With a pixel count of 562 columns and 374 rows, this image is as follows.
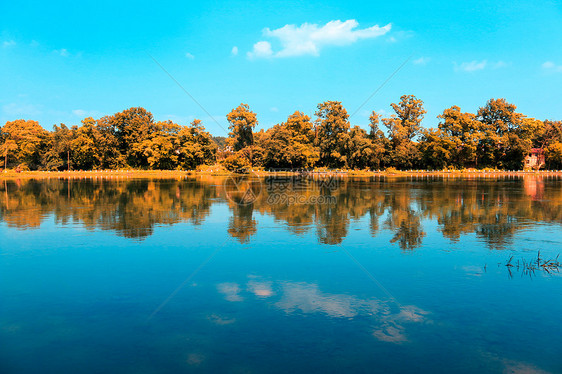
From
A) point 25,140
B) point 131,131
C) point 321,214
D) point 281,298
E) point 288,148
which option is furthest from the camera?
point 131,131

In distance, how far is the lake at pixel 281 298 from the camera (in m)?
7.55

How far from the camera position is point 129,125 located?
4272 inches

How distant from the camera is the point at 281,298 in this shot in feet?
34.1

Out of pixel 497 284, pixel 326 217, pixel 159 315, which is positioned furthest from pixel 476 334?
pixel 326 217

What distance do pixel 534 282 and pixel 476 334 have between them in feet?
15.4

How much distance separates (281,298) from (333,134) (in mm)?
97973

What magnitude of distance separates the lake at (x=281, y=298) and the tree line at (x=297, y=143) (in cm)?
8094

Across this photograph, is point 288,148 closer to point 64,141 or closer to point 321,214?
point 64,141

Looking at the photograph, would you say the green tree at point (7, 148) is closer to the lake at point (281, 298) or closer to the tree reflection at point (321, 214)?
the tree reflection at point (321, 214)

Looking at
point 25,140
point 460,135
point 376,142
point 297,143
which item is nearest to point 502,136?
point 460,135

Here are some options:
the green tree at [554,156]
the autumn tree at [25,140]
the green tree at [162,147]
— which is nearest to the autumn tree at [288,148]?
the green tree at [162,147]

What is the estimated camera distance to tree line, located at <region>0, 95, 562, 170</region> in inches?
3996

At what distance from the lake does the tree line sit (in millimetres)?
80941

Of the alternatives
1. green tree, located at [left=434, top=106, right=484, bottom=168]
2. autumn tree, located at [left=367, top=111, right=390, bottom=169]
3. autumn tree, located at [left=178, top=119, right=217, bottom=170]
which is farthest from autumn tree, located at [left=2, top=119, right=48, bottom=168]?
green tree, located at [left=434, top=106, right=484, bottom=168]
